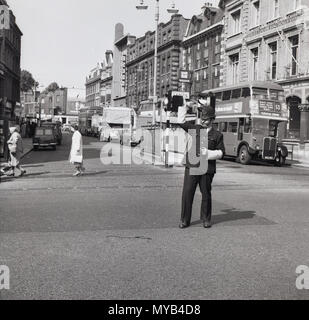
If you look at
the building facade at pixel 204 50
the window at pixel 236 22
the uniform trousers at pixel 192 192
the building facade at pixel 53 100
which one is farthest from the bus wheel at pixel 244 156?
the building facade at pixel 53 100

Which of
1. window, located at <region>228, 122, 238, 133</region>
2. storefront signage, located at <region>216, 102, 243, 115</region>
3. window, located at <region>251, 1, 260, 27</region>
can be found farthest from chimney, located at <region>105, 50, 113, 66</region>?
window, located at <region>228, 122, 238, 133</region>

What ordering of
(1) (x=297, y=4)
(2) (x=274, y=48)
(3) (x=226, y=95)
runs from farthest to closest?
(2) (x=274, y=48)
(1) (x=297, y=4)
(3) (x=226, y=95)

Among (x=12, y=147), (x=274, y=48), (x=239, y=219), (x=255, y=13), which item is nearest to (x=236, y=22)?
(x=255, y=13)

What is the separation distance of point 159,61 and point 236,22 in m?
24.9

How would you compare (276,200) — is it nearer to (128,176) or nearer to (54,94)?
(128,176)

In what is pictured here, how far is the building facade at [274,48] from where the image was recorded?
32750 millimetres

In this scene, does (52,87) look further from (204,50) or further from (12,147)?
(12,147)

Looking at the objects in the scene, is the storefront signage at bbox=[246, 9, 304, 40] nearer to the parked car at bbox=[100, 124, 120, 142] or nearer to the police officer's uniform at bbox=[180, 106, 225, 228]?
the parked car at bbox=[100, 124, 120, 142]

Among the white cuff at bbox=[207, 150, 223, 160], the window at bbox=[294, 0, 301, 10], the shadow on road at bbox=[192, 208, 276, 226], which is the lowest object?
the shadow on road at bbox=[192, 208, 276, 226]

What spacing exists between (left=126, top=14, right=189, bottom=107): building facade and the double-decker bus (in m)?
33.5

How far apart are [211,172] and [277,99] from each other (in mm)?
18968

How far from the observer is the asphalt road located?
16.0 ft

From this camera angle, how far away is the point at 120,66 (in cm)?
9244
